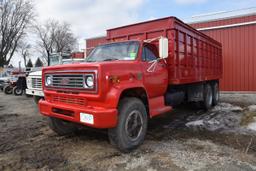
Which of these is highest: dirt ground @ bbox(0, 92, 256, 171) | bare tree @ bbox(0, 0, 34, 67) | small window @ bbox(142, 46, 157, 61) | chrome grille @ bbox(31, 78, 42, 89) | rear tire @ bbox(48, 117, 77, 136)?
bare tree @ bbox(0, 0, 34, 67)

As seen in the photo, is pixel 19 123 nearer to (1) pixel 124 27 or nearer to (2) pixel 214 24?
(1) pixel 124 27

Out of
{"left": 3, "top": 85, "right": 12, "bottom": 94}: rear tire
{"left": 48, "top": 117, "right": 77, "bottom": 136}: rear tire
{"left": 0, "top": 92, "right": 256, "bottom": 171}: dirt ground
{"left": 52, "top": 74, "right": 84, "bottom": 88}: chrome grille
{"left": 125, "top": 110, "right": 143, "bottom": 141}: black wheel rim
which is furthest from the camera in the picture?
{"left": 3, "top": 85, "right": 12, "bottom": 94}: rear tire

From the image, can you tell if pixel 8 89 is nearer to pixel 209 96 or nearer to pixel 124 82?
pixel 209 96

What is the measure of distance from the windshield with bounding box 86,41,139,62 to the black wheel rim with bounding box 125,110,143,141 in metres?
1.19

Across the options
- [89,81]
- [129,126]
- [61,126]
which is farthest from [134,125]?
[61,126]

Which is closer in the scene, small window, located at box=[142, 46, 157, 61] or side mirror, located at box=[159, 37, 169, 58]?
side mirror, located at box=[159, 37, 169, 58]

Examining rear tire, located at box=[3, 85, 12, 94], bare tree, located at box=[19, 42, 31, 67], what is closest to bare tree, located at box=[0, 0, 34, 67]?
bare tree, located at box=[19, 42, 31, 67]

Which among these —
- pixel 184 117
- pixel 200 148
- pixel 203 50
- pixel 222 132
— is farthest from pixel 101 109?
pixel 203 50

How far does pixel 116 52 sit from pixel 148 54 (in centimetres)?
71

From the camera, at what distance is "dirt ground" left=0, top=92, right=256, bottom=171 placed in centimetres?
409

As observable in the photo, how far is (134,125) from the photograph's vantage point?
4844 mm

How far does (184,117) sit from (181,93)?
114 centimetres

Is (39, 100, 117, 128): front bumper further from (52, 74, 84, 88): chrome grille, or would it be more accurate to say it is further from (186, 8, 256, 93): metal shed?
(186, 8, 256, 93): metal shed

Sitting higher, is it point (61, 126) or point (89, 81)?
point (89, 81)
